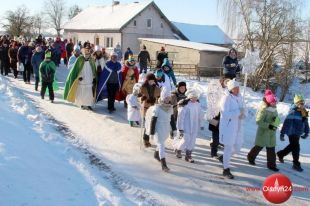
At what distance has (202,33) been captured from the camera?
5825cm

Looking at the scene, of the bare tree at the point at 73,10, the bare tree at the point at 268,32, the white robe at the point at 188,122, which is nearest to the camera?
the white robe at the point at 188,122

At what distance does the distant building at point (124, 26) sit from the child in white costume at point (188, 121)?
3949cm

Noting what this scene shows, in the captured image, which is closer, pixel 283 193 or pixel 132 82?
pixel 283 193

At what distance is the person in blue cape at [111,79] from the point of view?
13328mm

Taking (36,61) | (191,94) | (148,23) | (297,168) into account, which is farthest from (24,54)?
(148,23)

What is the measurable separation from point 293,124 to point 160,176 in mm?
3236

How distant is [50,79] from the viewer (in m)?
14.6

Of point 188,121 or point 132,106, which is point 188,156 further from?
point 132,106

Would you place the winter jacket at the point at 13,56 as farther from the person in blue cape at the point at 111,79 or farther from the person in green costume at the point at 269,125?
the person in green costume at the point at 269,125

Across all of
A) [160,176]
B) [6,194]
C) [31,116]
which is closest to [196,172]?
[160,176]

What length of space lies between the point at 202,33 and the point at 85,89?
46.3 metres

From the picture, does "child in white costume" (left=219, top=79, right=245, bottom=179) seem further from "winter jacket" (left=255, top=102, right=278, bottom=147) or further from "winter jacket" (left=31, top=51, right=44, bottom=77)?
"winter jacket" (left=31, top=51, right=44, bottom=77)

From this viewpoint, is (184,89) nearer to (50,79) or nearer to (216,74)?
(50,79)

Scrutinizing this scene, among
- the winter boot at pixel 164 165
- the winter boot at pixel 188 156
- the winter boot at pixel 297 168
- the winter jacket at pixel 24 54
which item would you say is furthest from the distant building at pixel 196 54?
the winter boot at pixel 164 165
